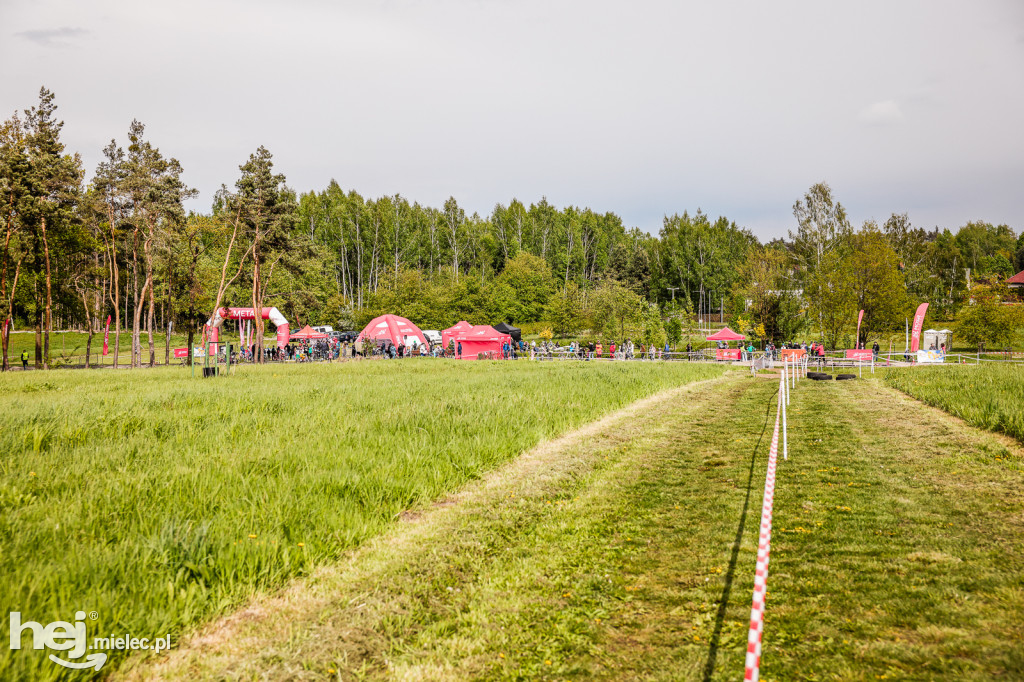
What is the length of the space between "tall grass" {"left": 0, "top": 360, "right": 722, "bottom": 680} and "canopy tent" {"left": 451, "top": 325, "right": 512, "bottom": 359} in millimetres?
30990

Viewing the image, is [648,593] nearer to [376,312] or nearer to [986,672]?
[986,672]

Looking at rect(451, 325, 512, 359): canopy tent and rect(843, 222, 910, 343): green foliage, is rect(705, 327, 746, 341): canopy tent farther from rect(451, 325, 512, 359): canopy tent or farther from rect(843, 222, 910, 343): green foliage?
rect(451, 325, 512, 359): canopy tent

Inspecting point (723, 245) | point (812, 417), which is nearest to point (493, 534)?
point (812, 417)

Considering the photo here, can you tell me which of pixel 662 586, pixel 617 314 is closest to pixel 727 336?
pixel 617 314

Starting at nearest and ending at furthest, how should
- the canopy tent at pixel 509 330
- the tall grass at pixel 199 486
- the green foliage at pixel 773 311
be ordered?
the tall grass at pixel 199 486
the green foliage at pixel 773 311
the canopy tent at pixel 509 330

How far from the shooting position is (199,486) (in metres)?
6.41

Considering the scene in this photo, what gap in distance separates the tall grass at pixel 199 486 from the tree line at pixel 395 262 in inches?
1201

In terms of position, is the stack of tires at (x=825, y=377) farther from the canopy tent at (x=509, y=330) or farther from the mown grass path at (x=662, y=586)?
the canopy tent at (x=509, y=330)

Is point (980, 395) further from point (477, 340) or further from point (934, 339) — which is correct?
point (934, 339)

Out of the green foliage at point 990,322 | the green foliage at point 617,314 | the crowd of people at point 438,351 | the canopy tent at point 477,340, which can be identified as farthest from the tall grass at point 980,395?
the green foliage at point 617,314

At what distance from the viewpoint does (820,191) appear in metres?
60.3

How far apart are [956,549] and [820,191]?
210 feet

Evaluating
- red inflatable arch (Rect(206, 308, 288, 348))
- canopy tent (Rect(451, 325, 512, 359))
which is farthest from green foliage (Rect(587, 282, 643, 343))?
red inflatable arch (Rect(206, 308, 288, 348))

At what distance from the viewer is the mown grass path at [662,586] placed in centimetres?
372
